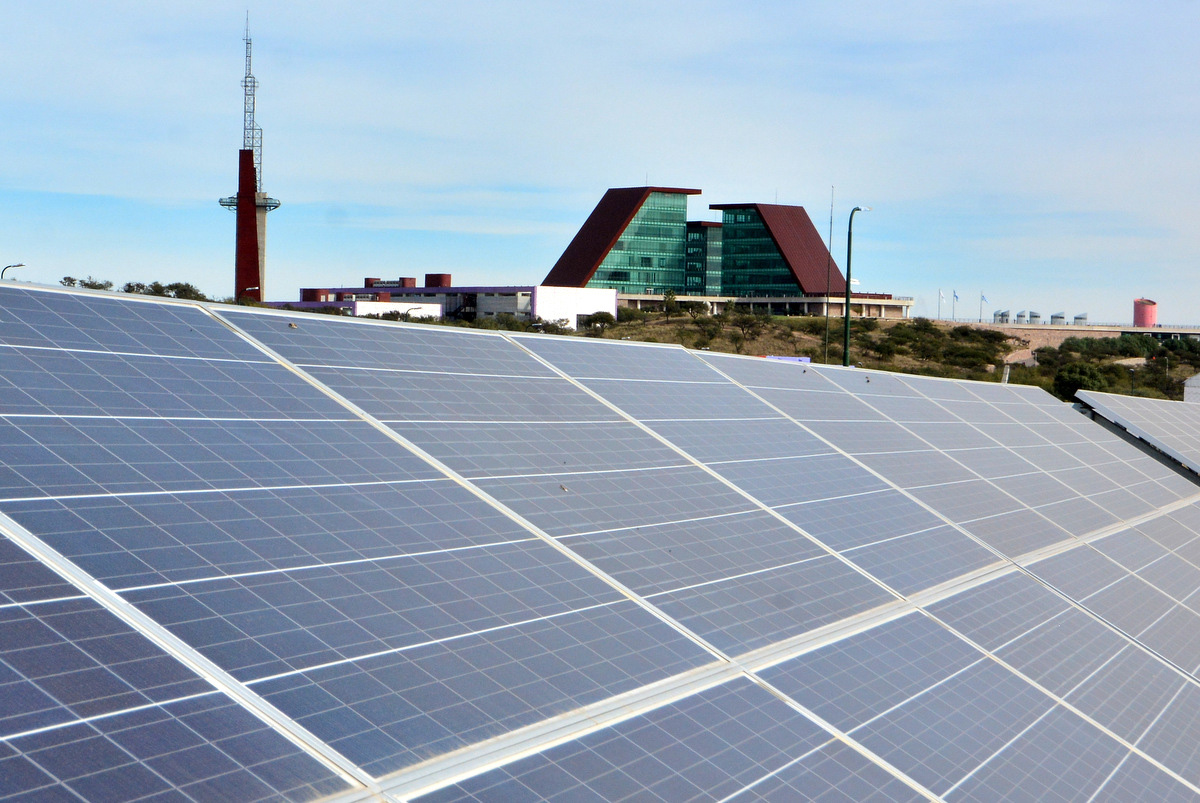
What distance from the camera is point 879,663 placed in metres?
9.11

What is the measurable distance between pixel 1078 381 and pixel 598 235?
103 m

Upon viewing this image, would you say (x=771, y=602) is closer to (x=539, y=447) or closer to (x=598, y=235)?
(x=539, y=447)

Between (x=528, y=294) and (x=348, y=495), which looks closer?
(x=348, y=495)

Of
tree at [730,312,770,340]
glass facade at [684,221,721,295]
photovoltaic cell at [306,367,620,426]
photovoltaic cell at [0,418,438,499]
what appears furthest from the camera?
glass facade at [684,221,721,295]

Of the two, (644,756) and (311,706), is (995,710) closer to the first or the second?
(644,756)

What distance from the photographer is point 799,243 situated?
546 feet

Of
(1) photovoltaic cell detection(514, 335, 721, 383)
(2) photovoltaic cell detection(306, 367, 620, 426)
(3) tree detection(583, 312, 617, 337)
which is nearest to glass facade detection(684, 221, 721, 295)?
(3) tree detection(583, 312, 617, 337)

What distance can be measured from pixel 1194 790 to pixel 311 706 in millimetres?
8027

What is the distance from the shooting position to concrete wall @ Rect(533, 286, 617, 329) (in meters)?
118

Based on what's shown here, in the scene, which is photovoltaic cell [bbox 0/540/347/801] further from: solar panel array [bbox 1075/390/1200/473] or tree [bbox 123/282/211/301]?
tree [bbox 123/282/211/301]

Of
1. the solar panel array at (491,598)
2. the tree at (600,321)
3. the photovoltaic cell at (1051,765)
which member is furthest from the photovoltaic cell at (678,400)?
the tree at (600,321)

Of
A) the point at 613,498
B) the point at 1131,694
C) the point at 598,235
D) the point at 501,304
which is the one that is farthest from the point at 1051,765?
the point at 598,235

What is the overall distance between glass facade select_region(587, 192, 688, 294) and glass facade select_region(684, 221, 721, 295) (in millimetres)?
2496

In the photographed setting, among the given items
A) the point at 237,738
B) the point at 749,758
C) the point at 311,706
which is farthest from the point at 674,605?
the point at 237,738
